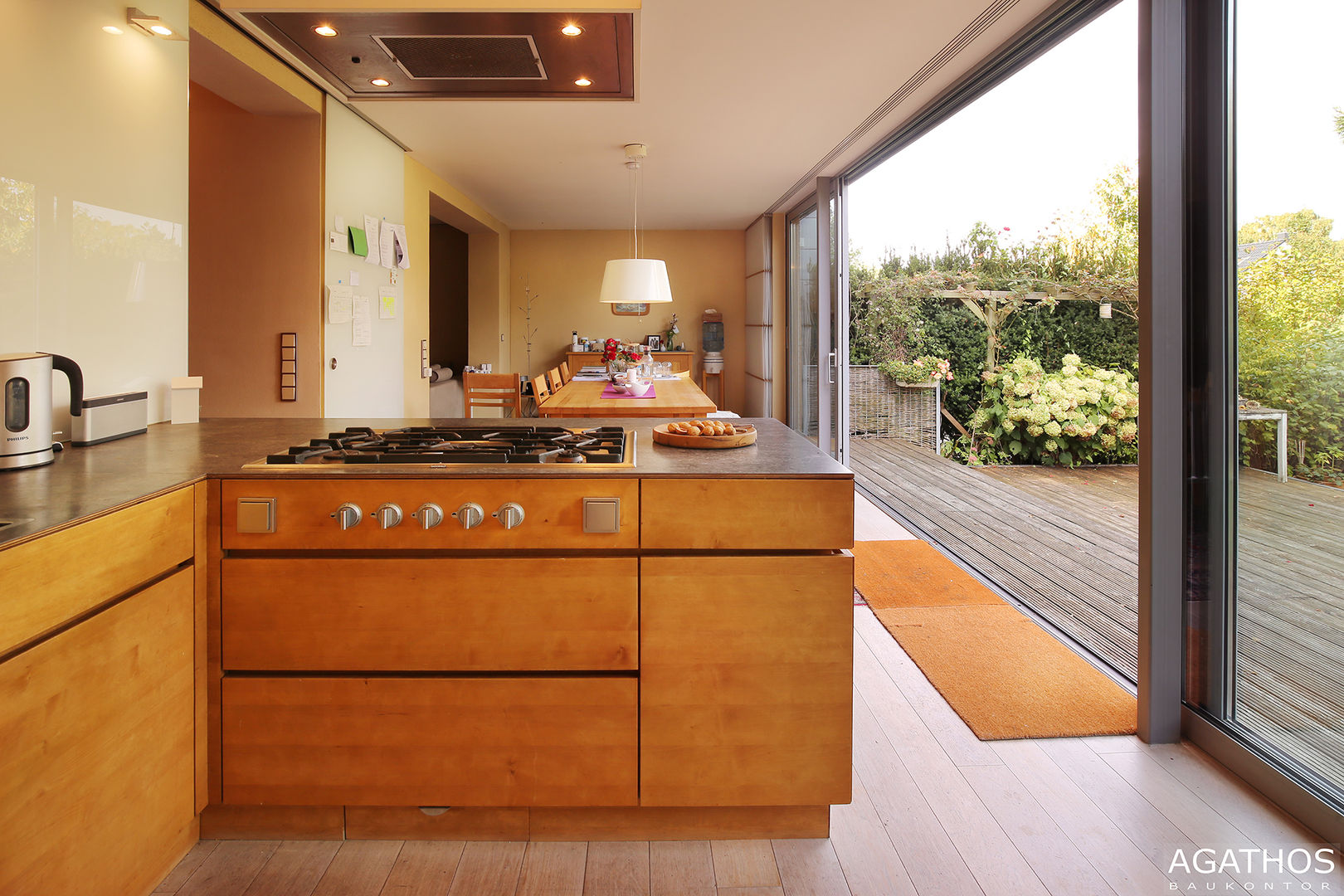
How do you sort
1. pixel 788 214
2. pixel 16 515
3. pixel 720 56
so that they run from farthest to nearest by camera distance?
1. pixel 788 214
2. pixel 720 56
3. pixel 16 515

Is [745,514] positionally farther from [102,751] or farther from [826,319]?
[826,319]

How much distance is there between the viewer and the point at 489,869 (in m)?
1.66

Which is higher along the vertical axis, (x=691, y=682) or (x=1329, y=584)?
(x=1329, y=584)

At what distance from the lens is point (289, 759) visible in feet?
5.59

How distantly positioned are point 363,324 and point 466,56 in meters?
3.31

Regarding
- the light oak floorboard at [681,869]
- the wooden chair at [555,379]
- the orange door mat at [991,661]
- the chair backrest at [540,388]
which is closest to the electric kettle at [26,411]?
the light oak floorboard at [681,869]

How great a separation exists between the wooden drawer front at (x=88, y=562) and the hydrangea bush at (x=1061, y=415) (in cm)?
562

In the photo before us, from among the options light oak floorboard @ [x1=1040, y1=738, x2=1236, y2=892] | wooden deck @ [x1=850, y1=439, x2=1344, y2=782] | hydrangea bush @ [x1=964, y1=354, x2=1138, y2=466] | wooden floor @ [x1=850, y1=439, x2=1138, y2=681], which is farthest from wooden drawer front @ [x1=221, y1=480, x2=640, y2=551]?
hydrangea bush @ [x1=964, y1=354, x2=1138, y2=466]

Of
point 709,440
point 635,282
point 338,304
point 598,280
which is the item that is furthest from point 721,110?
point 598,280

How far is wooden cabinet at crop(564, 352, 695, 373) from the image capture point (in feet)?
31.6

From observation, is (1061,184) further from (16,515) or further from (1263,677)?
(16,515)

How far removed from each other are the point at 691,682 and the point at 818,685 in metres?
0.27

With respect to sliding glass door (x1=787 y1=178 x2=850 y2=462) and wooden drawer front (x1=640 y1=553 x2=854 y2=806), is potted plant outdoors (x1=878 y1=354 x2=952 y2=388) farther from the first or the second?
wooden drawer front (x1=640 y1=553 x2=854 y2=806)

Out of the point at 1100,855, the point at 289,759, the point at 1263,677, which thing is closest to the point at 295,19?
the point at 289,759
